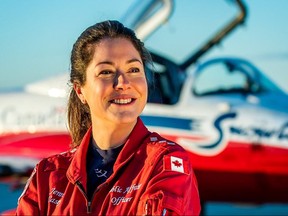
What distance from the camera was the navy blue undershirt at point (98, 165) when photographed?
1138mm

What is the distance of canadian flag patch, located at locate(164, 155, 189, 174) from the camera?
1008 millimetres

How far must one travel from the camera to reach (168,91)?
5.91 m

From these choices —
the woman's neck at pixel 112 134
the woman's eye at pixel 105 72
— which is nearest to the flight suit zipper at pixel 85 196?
the woman's neck at pixel 112 134

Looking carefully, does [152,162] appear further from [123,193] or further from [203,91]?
[203,91]

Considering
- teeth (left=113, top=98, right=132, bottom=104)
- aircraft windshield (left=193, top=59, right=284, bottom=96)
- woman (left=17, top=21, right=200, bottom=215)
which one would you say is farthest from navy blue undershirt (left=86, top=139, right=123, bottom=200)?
aircraft windshield (left=193, top=59, right=284, bottom=96)

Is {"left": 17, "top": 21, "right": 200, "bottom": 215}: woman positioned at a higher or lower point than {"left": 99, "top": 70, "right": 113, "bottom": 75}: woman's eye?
lower

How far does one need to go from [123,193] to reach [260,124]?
4.48 m

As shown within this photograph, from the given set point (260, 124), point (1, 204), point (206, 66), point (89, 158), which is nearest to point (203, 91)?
point (206, 66)

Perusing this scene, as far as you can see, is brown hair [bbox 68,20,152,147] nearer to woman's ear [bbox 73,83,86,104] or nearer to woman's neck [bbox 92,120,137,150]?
woman's ear [bbox 73,83,86,104]

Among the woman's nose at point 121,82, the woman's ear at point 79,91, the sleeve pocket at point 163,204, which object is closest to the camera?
the sleeve pocket at point 163,204

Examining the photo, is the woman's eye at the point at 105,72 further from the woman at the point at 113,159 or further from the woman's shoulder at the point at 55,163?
the woman's shoulder at the point at 55,163

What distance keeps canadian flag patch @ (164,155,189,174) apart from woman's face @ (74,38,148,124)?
0.48 feet

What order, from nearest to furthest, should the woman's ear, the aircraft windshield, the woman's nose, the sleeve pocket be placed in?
the sleeve pocket, the woman's nose, the woman's ear, the aircraft windshield

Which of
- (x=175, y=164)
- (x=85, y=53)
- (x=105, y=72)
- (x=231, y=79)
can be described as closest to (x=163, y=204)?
(x=175, y=164)
